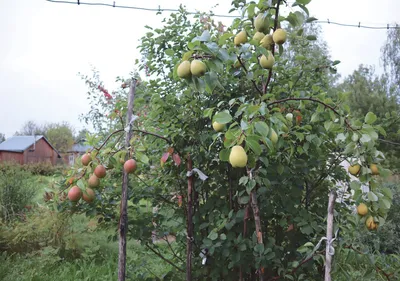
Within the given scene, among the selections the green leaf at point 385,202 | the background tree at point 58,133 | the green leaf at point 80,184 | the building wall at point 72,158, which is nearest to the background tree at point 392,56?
the building wall at point 72,158

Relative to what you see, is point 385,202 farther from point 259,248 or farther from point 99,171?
point 99,171

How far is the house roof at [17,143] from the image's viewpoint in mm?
14570

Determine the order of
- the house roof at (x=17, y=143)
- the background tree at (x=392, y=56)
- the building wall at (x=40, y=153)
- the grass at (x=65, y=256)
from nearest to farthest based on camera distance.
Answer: the grass at (x=65, y=256) → the background tree at (x=392, y=56) → the house roof at (x=17, y=143) → the building wall at (x=40, y=153)

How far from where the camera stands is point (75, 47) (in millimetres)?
6816

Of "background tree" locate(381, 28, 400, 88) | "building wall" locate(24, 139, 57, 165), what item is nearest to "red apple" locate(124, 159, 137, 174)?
"background tree" locate(381, 28, 400, 88)

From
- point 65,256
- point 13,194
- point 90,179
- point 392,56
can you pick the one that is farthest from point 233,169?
point 392,56

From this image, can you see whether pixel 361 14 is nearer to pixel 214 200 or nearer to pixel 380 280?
pixel 380 280

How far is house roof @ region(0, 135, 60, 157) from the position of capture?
14.6 m

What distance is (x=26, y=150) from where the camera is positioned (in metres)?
15.1

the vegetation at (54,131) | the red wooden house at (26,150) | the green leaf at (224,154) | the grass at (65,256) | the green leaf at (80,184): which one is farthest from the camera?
the vegetation at (54,131)

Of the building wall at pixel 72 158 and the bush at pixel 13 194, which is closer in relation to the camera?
the building wall at pixel 72 158

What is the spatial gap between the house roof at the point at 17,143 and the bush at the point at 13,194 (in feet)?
37.6

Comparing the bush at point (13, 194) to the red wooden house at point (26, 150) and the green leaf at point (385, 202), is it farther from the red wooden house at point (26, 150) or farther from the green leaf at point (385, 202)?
the red wooden house at point (26, 150)

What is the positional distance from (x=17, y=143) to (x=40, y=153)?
1651mm
